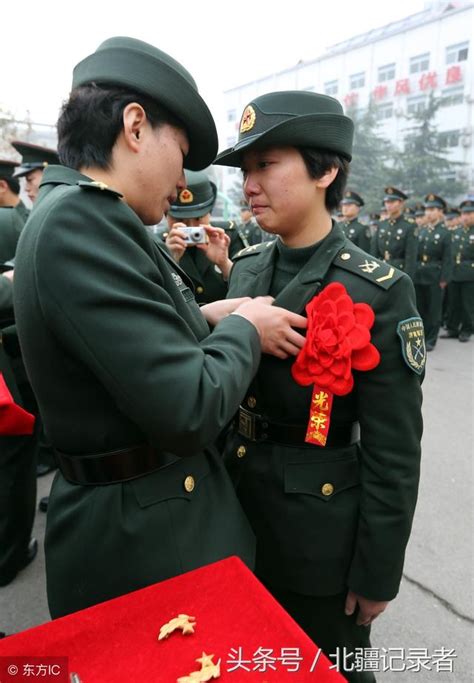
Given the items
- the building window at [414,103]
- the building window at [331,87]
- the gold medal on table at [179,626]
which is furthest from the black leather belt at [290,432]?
the building window at [331,87]

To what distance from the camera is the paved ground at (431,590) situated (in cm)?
213

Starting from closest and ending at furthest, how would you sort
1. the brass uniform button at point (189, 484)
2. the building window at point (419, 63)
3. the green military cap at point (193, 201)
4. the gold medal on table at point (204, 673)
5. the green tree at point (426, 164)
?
the gold medal on table at point (204, 673) → the brass uniform button at point (189, 484) → the green military cap at point (193, 201) → the green tree at point (426, 164) → the building window at point (419, 63)

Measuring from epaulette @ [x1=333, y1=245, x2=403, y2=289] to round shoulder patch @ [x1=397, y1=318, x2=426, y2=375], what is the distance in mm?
116

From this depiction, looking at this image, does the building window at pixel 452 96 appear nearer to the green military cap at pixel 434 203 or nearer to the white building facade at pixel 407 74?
the white building facade at pixel 407 74

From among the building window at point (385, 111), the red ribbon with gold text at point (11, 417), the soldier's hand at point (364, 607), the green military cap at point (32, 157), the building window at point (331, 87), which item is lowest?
the soldier's hand at point (364, 607)

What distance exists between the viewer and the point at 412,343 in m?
1.31

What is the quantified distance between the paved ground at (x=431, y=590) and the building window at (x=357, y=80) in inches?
1518

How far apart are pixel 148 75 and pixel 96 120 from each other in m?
0.14

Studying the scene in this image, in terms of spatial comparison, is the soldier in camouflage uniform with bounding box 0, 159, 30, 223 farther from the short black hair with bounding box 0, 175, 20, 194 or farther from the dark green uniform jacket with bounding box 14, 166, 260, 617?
the dark green uniform jacket with bounding box 14, 166, 260, 617

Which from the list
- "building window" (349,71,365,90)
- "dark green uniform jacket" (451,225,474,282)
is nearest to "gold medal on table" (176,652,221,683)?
"dark green uniform jacket" (451,225,474,282)

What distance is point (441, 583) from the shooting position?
2617 millimetres

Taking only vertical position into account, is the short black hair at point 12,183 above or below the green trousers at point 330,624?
above

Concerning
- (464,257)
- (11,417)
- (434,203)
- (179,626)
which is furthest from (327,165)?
(434,203)

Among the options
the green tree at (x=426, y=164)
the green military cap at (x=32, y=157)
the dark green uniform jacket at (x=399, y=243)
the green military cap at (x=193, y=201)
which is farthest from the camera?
the green tree at (x=426, y=164)
